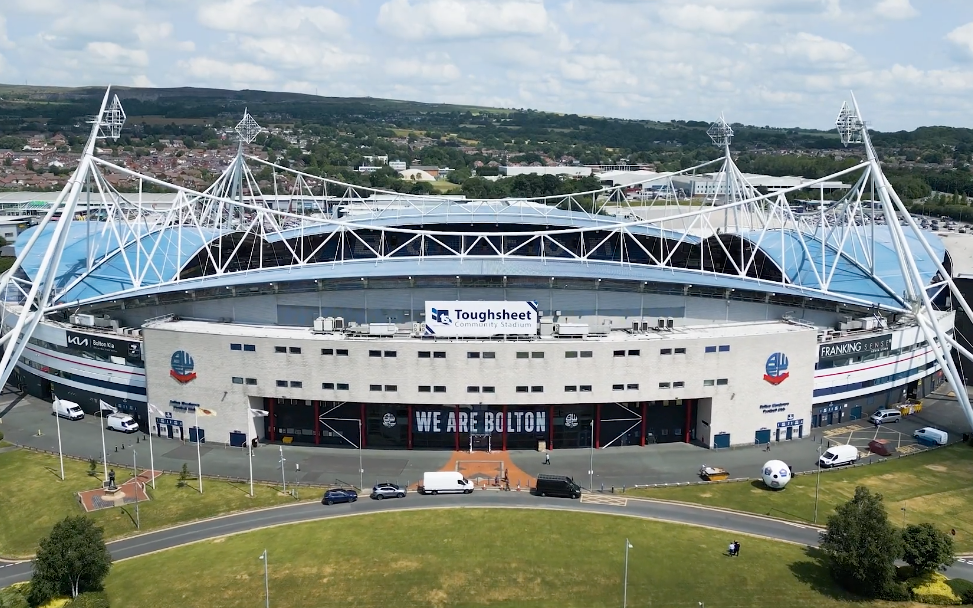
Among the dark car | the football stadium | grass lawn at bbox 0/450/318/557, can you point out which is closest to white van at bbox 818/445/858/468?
the football stadium

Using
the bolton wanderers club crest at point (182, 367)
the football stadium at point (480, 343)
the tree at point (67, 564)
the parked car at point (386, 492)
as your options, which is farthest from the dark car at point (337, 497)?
the bolton wanderers club crest at point (182, 367)

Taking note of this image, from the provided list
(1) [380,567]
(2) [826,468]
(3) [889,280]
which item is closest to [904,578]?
(2) [826,468]

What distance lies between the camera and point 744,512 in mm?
52594

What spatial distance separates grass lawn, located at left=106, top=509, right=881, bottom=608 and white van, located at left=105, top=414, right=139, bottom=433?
23853 millimetres

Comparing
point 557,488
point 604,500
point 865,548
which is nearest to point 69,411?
point 557,488

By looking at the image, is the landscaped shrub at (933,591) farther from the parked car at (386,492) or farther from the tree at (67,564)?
the tree at (67,564)

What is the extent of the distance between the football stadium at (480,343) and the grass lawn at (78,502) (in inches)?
340

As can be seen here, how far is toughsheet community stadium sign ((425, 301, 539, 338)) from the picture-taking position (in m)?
63.3

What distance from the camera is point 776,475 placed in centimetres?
5528

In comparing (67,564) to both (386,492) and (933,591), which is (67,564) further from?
(933,591)

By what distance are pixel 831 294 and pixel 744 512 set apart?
100 feet

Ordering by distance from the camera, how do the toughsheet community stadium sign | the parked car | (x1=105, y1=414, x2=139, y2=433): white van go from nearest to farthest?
the parked car, the toughsheet community stadium sign, (x1=105, y1=414, x2=139, y2=433): white van

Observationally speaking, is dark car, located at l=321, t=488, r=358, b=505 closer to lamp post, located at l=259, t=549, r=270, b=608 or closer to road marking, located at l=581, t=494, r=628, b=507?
lamp post, located at l=259, t=549, r=270, b=608

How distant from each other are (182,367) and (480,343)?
25604 mm
